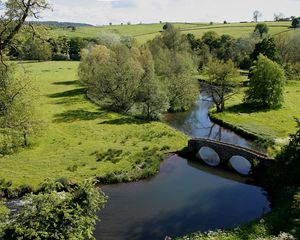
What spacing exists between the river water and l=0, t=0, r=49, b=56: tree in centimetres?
2156

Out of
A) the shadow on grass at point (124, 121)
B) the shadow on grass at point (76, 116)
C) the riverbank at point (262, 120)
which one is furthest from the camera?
the shadow on grass at point (76, 116)

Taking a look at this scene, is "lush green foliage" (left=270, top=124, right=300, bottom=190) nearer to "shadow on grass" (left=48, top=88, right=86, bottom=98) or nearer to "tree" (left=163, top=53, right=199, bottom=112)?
"tree" (left=163, top=53, right=199, bottom=112)

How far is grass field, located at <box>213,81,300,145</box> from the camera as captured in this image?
69.6m

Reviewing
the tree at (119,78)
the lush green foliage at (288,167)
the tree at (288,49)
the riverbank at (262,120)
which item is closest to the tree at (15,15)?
the lush green foliage at (288,167)

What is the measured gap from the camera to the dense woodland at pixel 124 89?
2428cm

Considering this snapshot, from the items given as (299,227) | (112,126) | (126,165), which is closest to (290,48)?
(112,126)

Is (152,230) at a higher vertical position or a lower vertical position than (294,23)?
lower

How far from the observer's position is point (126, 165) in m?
52.3

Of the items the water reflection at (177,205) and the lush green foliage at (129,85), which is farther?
the lush green foliage at (129,85)

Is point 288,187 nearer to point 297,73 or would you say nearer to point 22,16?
point 22,16

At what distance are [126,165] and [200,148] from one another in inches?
547

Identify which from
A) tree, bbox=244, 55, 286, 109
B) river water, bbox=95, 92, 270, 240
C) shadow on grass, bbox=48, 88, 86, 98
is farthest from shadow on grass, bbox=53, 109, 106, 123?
tree, bbox=244, 55, 286, 109

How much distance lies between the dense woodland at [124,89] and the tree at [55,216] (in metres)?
0.06

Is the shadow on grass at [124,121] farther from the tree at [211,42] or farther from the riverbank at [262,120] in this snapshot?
the tree at [211,42]
